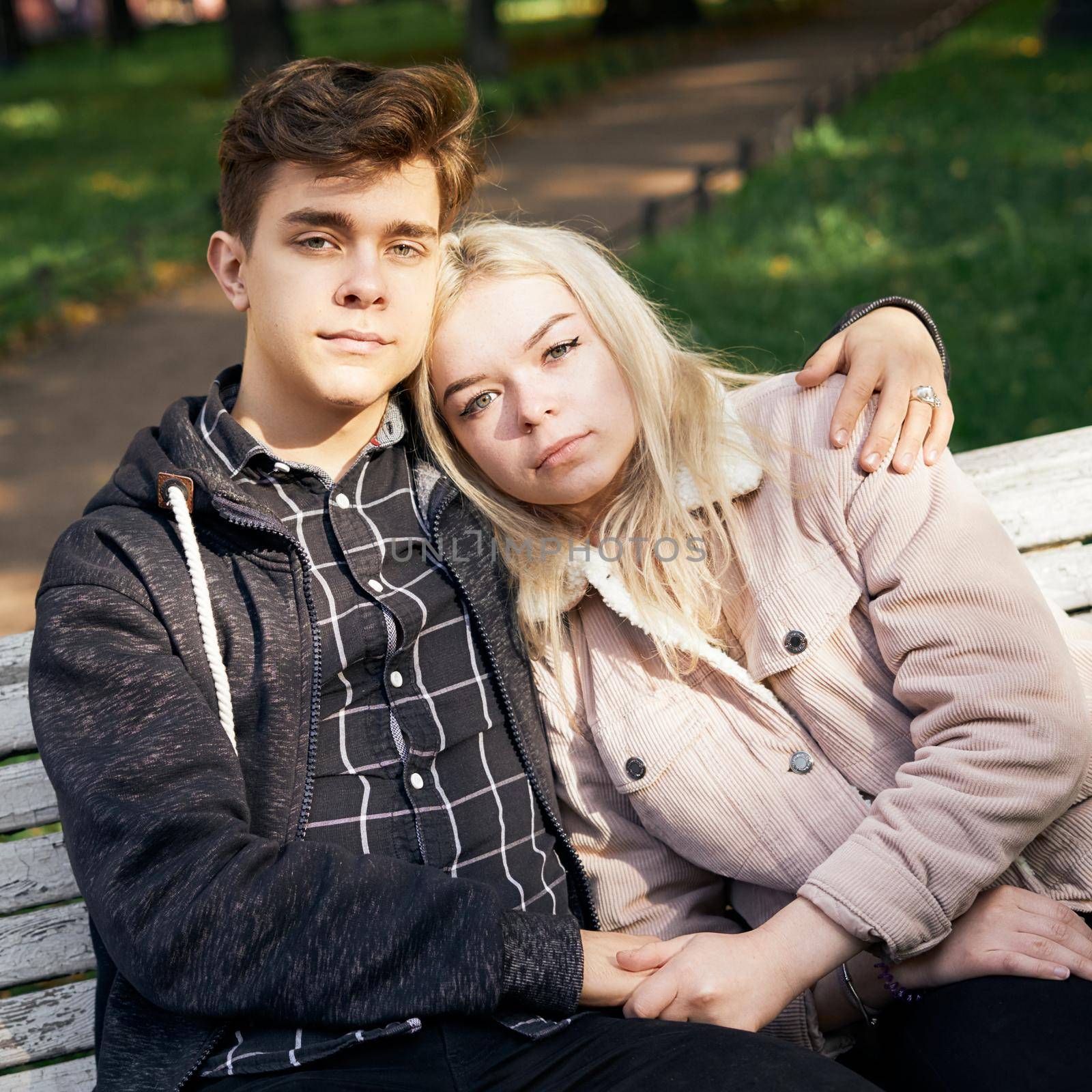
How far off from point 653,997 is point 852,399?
4.18 ft

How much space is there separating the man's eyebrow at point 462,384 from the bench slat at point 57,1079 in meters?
1.62

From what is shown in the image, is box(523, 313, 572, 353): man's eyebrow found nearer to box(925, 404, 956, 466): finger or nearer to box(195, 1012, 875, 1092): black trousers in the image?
box(925, 404, 956, 466): finger

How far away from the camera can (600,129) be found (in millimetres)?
18281

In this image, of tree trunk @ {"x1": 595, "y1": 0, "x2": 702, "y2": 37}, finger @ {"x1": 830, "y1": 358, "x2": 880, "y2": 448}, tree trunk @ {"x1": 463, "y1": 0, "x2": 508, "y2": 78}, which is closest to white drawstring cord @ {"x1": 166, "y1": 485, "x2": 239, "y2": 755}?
finger @ {"x1": 830, "y1": 358, "x2": 880, "y2": 448}

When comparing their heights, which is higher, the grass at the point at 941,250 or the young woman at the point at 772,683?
the young woman at the point at 772,683

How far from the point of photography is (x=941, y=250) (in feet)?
26.8

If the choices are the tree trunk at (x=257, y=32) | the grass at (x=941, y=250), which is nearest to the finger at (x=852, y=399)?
the grass at (x=941, y=250)

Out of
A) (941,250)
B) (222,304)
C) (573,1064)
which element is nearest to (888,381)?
(573,1064)

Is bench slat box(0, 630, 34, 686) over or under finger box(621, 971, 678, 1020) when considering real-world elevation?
over

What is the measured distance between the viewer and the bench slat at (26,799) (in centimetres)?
275

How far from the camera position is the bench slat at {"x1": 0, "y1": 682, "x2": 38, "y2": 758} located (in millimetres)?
2744

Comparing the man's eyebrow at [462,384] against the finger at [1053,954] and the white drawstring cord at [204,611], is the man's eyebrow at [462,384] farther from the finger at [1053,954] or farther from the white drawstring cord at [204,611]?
the finger at [1053,954]

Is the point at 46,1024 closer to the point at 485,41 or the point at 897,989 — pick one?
the point at 897,989

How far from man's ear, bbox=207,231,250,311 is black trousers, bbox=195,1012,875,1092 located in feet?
5.31
